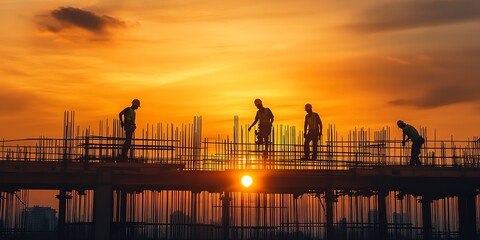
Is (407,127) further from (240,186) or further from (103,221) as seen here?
(103,221)

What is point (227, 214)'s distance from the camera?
41.0 m

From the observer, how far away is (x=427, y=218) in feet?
146

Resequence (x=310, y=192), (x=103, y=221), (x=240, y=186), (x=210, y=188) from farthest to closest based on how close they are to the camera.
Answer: (x=310, y=192), (x=210, y=188), (x=240, y=186), (x=103, y=221)

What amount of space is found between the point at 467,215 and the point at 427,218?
286cm

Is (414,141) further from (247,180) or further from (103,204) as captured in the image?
(103,204)

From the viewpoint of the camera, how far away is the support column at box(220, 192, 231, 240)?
40.4 meters

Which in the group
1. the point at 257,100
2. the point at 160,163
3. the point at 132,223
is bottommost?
the point at 132,223

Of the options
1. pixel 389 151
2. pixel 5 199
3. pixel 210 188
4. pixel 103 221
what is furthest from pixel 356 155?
pixel 5 199

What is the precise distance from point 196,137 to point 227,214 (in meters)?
4.27

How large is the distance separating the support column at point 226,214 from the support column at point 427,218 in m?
10.5

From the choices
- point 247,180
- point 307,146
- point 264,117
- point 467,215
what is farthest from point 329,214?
point 467,215

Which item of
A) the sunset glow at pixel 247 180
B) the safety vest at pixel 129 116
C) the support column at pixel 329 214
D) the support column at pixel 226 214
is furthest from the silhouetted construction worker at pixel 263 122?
the support column at pixel 226 214

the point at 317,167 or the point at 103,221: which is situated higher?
the point at 317,167

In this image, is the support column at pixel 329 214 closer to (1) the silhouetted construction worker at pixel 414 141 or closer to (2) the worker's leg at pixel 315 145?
(2) the worker's leg at pixel 315 145
